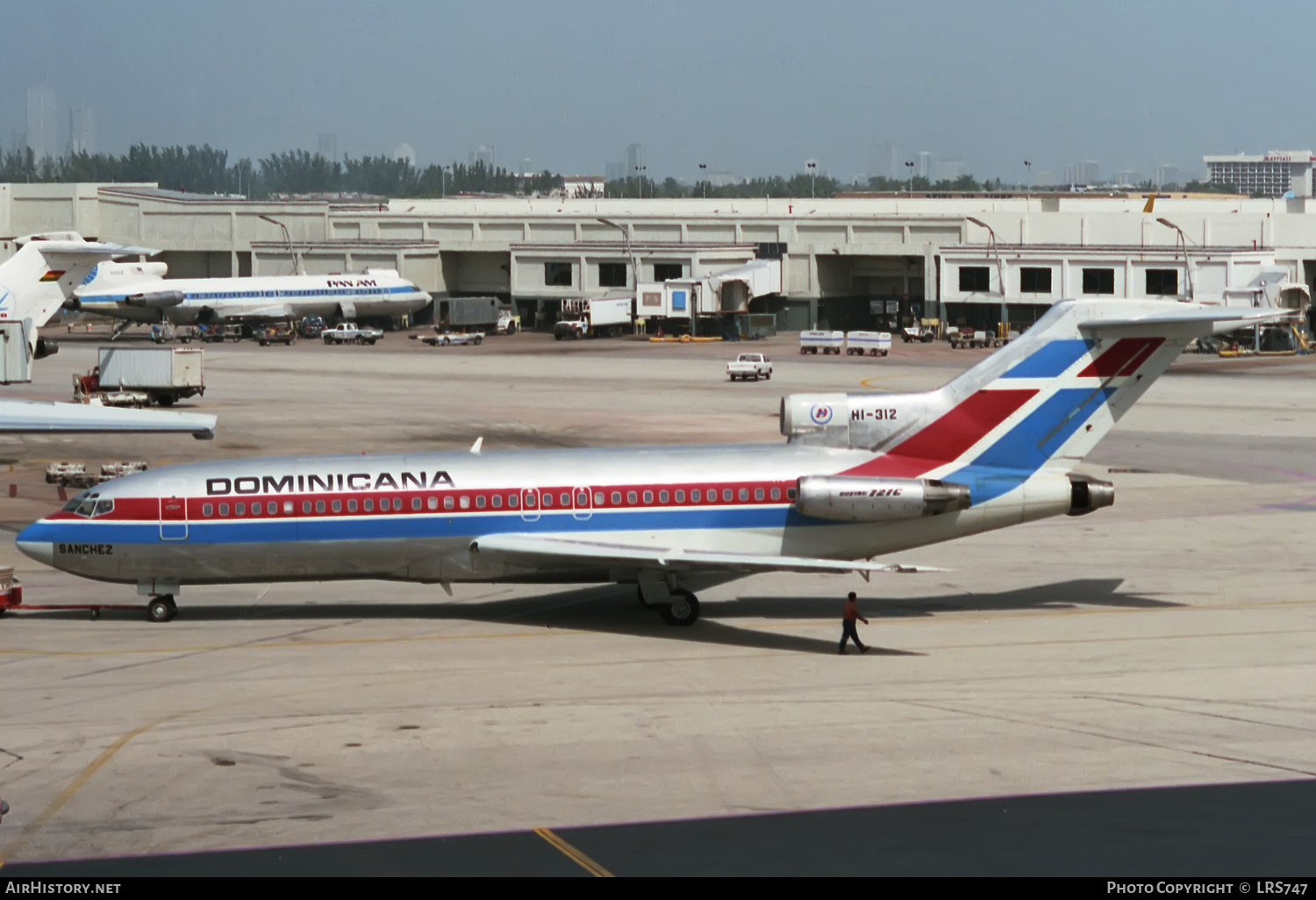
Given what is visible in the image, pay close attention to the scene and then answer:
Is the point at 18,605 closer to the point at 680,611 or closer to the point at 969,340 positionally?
the point at 680,611

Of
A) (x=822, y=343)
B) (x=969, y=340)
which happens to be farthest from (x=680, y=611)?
(x=969, y=340)

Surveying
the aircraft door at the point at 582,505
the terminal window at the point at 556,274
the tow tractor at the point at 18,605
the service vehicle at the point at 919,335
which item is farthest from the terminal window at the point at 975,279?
the tow tractor at the point at 18,605

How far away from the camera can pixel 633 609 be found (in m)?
33.8

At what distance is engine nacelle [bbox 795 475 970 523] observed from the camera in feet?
103

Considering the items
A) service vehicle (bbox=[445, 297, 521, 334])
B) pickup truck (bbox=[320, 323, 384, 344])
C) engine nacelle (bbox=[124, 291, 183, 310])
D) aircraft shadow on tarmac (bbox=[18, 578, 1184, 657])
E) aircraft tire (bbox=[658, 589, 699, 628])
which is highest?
engine nacelle (bbox=[124, 291, 183, 310])

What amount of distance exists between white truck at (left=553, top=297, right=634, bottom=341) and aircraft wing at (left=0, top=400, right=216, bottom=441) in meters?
75.3

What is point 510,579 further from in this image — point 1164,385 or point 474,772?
point 1164,385

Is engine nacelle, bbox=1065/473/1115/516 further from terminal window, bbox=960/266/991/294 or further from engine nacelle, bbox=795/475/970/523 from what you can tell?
terminal window, bbox=960/266/991/294

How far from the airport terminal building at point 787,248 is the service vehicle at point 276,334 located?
48.4 ft

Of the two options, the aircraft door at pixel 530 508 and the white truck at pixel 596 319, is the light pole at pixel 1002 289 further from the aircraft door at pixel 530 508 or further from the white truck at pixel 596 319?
the aircraft door at pixel 530 508

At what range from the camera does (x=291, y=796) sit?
21000mm

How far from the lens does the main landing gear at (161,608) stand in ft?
107

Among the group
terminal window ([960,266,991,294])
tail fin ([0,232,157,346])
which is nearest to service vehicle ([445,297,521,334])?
terminal window ([960,266,991,294])

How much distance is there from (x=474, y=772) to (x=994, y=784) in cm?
726
